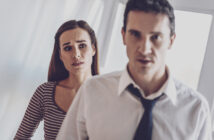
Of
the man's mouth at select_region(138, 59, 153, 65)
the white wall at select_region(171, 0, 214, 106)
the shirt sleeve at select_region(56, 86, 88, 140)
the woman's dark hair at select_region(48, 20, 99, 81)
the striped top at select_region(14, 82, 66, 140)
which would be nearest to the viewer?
the man's mouth at select_region(138, 59, 153, 65)

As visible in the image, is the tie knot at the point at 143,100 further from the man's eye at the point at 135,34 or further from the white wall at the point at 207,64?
the white wall at the point at 207,64

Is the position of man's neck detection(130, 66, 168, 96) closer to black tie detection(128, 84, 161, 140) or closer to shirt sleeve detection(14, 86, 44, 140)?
black tie detection(128, 84, 161, 140)

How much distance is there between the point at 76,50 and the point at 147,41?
1.55 ft

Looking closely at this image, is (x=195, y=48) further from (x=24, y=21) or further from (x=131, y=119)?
(x=24, y=21)

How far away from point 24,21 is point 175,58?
0.94 m

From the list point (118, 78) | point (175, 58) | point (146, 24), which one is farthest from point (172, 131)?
point (175, 58)

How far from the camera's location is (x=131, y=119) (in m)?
0.91

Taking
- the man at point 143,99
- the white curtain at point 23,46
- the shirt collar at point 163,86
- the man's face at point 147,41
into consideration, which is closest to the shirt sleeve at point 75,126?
the man at point 143,99

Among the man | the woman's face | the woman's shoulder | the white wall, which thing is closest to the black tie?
the man

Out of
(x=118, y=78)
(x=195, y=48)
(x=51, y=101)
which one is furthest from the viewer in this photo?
(x=195, y=48)

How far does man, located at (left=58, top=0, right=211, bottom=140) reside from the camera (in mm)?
858

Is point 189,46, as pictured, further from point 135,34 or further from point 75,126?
point 75,126

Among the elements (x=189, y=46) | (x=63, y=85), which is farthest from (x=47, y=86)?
(x=189, y=46)

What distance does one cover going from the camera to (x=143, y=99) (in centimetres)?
90
